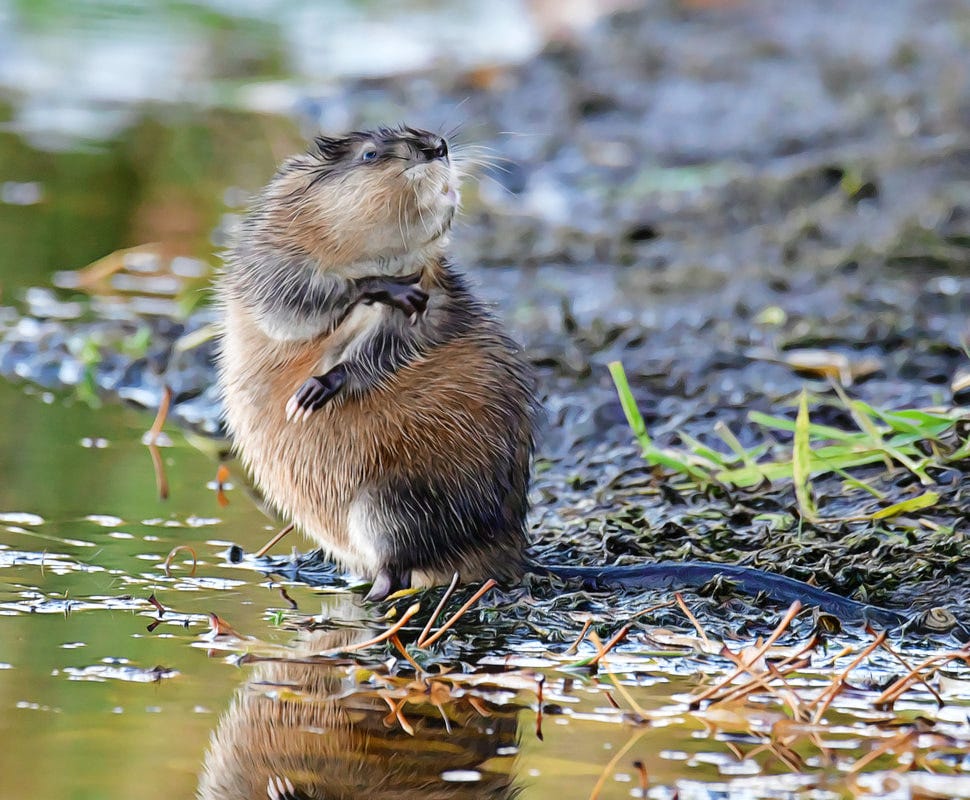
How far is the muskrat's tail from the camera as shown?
421 centimetres

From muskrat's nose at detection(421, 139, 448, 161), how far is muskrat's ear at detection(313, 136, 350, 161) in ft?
0.86

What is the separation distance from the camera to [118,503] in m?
5.17

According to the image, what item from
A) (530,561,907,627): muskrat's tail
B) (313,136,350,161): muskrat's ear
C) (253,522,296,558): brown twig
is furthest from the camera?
(253,522,296,558): brown twig

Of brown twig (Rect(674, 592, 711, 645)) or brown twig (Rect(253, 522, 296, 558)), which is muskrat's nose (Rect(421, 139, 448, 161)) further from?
brown twig (Rect(674, 592, 711, 645))

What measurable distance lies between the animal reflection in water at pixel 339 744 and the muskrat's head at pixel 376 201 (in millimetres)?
1189

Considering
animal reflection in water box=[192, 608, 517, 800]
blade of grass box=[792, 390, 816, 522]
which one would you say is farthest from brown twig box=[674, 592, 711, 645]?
blade of grass box=[792, 390, 816, 522]

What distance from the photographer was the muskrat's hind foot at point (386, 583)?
172 inches

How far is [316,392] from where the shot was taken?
14.1 ft

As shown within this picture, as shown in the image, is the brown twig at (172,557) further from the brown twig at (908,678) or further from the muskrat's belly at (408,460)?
the brown twig at (908,678)

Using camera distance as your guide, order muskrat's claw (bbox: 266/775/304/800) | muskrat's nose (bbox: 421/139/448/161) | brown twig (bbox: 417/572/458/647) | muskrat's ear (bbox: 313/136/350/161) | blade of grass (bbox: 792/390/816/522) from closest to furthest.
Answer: muskrat's claw (bbox: 266/775/304/800)
brown twig (bbox: 417/572/458/647)
muskrat's nose (bbox: 421/139/448/161)
muskrat's ear (bbox: 313/136/350/161)
blade of grass (bbox: 792/390/816/522)

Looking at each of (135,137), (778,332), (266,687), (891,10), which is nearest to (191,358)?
(778,332)

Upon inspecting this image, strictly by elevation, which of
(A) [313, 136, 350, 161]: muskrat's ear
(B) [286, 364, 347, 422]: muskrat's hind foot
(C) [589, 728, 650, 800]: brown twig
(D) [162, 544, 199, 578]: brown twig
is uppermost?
(A) [313, 136, 350, 161]: muskrat's ear

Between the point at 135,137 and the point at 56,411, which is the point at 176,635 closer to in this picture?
the point at 56,411

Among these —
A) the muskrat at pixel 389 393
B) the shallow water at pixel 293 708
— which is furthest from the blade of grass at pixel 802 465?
the shallow water at pixel 293 708
